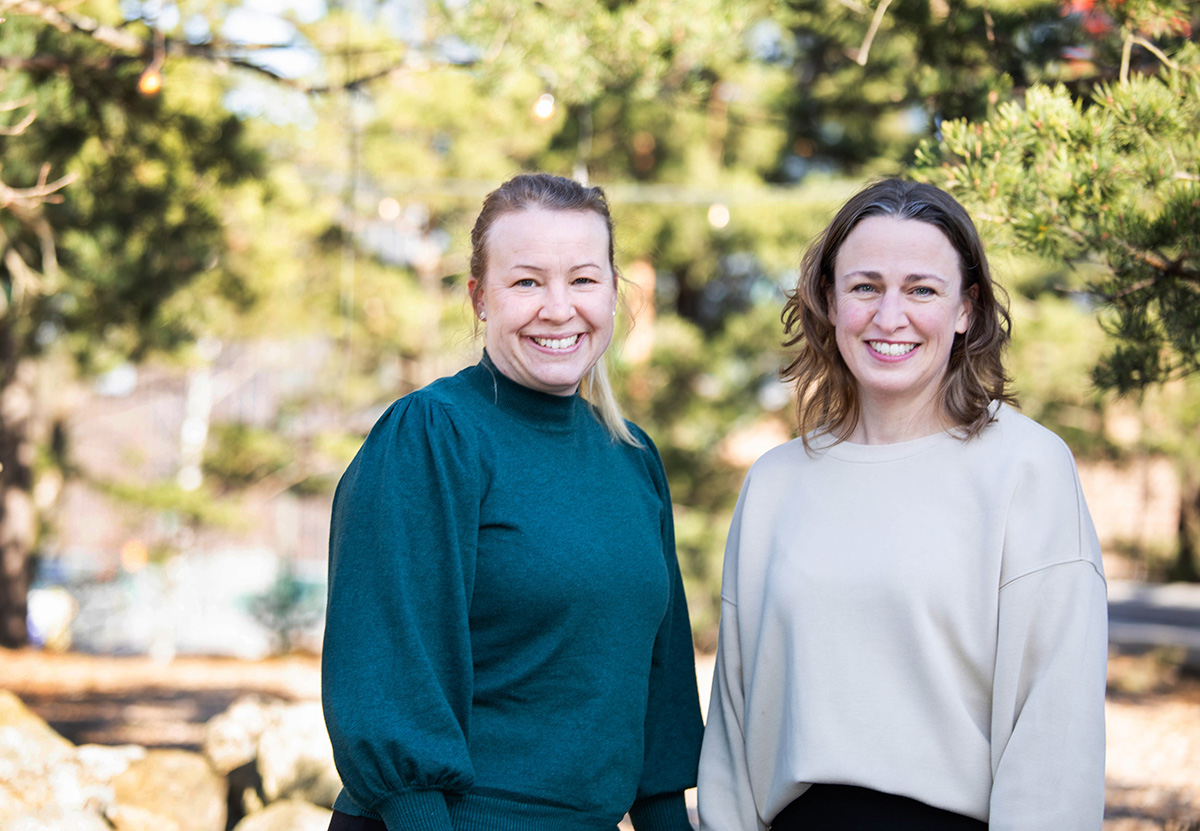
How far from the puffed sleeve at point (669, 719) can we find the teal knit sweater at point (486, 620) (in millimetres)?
140

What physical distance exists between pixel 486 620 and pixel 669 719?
502 mm

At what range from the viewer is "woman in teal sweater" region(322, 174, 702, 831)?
1.44 metres

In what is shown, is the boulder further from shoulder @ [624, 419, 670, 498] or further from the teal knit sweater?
the teal knit sweater

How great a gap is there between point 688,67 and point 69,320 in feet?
13.2

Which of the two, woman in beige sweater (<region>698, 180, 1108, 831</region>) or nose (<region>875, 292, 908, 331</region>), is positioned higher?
nose (<region>875, 292, 908, 331</region>)

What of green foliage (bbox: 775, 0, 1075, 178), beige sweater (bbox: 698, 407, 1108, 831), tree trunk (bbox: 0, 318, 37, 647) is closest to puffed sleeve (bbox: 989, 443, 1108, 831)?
beige sweater (bbox: 698, 407, 1108, 831)

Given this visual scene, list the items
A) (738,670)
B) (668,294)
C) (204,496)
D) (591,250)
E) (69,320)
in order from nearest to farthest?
1. (591,250)
2. (738,670)
3. (69,320)
4. (204,496)
5. (668,294)

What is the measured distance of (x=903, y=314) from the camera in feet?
5.35

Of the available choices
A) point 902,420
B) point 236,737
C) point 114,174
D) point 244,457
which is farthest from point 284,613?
point 902,420

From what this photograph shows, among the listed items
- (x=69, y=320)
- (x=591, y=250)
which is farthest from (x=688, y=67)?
(x=69, y=320)

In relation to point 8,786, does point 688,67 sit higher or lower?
higher

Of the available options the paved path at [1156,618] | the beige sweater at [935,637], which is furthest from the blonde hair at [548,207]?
the paved path at [1156,618]

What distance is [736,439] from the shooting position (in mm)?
9172

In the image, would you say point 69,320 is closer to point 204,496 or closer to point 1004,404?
point 204,496
